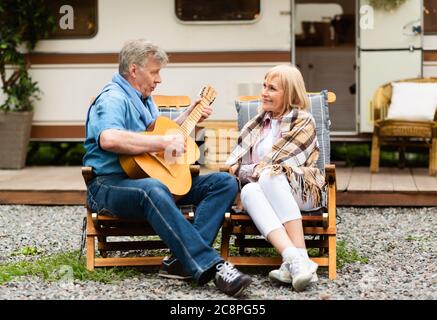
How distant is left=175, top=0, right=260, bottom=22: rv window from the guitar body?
138 inches

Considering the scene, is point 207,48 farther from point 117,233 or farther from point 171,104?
point 117,233

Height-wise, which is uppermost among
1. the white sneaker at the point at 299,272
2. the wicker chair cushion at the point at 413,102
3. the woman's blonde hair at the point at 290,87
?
the woman's blonde hair at the point at 290,87

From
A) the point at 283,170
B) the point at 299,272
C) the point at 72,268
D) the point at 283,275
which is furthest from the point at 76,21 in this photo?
the point at 299,272

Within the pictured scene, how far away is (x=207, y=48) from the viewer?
8.09m

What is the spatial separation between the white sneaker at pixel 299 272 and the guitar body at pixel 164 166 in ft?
2.17

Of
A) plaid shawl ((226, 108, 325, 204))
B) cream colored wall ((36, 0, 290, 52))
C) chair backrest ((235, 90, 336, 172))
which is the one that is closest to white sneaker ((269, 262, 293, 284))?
plaid shawl ((226, 108, 325, 204))

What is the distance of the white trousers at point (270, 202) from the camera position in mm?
4477

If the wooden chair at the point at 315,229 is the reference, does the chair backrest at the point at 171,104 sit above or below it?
above

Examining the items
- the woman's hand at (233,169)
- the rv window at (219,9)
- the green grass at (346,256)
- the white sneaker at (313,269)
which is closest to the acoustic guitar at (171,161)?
the woman's hand at (233,169)

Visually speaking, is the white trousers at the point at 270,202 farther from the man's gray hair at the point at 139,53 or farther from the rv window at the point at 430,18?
the rv window at the point at 430,18

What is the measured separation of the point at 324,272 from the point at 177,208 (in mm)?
944

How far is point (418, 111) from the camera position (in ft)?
24.9

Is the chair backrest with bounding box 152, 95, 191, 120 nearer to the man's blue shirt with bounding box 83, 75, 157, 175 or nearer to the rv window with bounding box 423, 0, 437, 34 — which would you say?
the man's blue shirt with bounding box 83, 75, 157, 175
